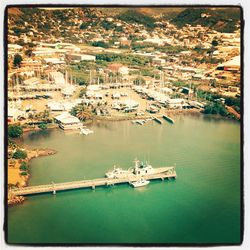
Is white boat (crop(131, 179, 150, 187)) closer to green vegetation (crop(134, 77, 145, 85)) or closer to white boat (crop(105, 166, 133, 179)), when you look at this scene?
white boat (crop(105, 166, 133, 179))

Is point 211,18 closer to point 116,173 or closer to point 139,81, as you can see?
point 139,81

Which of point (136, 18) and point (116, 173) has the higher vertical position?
point (136, 18)

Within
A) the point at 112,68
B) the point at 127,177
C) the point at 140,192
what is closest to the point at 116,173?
the point at 127,177

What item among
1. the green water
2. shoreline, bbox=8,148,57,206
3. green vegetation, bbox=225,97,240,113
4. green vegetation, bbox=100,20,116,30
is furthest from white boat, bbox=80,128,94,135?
green vegetation, bbox=225,97,240,113

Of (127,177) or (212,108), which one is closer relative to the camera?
(127,177)

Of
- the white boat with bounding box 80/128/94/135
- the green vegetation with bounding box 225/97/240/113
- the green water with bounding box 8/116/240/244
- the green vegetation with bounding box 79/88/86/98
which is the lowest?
the green water with bounding box 8/116/240/244

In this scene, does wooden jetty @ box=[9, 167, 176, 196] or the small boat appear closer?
wooden jetty @ box=[9, 167, 176, 196]

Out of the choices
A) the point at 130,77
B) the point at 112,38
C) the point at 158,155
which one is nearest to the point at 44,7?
A: the point at 112,38
